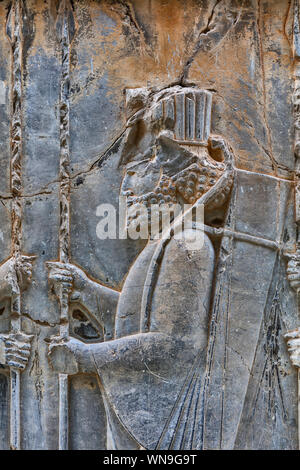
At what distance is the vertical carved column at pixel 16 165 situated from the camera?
564 centimetres

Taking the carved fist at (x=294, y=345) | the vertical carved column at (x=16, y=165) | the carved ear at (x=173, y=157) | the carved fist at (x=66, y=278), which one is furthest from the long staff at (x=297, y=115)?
the vertical carved column at (x=16, y=165)

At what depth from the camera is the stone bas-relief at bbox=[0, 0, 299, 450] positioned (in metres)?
5.59

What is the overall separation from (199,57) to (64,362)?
2384mm

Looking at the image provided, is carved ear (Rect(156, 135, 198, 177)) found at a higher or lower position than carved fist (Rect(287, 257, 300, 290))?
higher

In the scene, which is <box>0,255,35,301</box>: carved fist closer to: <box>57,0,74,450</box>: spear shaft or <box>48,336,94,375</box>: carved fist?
<box>57,0,74,450</box>: spear shaft

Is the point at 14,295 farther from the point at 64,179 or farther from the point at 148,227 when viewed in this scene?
the point at 148,227

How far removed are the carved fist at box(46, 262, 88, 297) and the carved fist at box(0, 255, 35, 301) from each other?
0.49 feet

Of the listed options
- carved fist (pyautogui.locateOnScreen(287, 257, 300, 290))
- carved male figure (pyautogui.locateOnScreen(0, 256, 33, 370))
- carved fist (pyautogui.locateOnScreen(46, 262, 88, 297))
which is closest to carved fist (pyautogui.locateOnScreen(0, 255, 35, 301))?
carved male figure (pyautogui.locateOnScreen(0, 256, 33, 370))

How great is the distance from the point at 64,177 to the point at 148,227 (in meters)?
0.70

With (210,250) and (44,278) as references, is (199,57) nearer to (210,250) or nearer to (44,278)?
(210,250)

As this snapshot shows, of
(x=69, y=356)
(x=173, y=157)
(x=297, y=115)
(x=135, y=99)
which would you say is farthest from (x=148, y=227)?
(x=297, y=115)

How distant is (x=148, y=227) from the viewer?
578 cm
